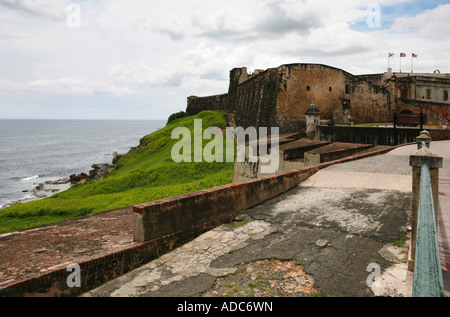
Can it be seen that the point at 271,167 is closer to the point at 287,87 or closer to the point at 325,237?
the point at 325,237

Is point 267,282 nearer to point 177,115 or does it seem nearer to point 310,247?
point 310,247

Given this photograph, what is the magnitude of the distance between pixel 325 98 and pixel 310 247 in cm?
2587

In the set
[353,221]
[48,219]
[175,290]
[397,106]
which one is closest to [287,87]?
[397,106]

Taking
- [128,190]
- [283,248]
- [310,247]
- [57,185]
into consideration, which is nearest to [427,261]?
[310,247]

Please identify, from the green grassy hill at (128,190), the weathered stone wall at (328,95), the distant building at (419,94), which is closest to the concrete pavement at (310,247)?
the green grassy hill at (128,190)

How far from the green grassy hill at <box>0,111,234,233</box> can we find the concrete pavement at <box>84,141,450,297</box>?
10140 millimetres

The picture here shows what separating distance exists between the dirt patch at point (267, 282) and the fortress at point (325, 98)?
2344 cm

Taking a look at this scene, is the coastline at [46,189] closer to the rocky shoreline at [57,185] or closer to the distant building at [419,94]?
the rocky shoreline at [57,185]

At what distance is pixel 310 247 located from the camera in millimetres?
5043

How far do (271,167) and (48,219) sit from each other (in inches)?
406

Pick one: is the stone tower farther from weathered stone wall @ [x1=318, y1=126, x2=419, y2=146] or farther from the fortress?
the fortress

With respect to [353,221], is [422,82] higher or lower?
higher

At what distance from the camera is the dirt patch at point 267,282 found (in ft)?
13.0

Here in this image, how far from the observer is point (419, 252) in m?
2.43
